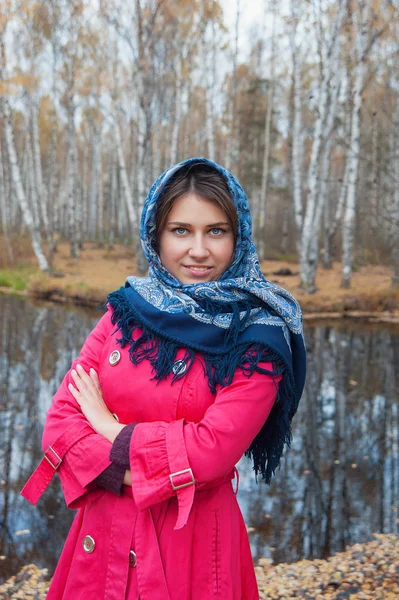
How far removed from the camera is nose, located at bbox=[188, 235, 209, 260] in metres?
1.67

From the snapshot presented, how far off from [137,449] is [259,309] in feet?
1.75

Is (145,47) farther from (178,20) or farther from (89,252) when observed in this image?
(89,252)

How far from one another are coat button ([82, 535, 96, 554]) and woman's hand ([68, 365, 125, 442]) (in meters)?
0.29

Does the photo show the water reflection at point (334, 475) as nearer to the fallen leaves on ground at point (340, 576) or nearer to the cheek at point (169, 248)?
the fallen leaves on ground at point (340, 576)

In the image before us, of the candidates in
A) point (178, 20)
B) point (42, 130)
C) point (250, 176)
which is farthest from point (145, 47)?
point (42, 130)

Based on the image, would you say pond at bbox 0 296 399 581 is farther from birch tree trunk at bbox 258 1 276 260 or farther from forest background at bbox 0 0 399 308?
birch tree trunk at bbox 258 1 276 260

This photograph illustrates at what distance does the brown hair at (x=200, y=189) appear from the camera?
169 centimetres

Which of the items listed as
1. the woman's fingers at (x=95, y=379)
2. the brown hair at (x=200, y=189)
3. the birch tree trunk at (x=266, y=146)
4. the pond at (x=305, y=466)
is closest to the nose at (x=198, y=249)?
the brown hair at (x=200, y=189)

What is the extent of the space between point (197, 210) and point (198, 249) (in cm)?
12

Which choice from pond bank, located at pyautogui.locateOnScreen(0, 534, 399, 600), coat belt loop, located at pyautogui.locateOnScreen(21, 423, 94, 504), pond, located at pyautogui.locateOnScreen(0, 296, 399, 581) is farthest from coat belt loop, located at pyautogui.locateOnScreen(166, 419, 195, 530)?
pond, located at pyautogui.locateOnScreen(0, 296, 399, 581)

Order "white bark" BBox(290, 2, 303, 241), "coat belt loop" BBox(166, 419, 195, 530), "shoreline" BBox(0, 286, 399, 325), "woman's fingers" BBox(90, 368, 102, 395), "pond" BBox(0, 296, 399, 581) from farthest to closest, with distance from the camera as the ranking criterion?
"white bark" BBox(290, 2, 303, 241) → "shoreline" BBox(0, 286, 399, 325) → "pond" BBox(0, 296, 399, 581) → "woman's fingers" BBox(90, 368, 102, 395) → "coat belt loop" BBox(166, 419, 195, 530)

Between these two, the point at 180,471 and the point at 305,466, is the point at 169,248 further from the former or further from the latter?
the point at 305,466

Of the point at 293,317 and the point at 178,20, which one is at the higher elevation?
the point at 178,20

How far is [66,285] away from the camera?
52.8 ft
